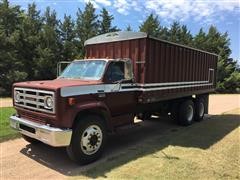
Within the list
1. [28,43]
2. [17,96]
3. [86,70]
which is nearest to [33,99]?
[17,96]

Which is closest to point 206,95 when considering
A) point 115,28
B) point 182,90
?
point 182,90

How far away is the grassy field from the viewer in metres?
5.66

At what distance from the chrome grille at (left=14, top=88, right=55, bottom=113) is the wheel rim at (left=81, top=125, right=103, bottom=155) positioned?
946 mm

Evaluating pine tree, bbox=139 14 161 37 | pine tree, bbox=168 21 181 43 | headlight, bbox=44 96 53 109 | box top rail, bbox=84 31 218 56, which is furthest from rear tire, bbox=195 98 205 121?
pine tree, bbox=168 21 181 43

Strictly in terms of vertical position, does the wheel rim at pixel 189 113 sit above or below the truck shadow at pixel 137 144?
above

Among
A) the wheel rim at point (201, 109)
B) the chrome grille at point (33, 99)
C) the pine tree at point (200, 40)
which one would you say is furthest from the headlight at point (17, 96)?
the pine tree at point (200, 40)

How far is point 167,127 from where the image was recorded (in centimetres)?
1048

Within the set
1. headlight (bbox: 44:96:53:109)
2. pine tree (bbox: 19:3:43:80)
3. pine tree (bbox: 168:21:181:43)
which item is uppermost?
pine tree (bbox: 168:21:181:43)

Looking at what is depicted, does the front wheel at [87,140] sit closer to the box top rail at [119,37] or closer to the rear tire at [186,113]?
the box top rail at [119,37]

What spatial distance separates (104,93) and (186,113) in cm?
501

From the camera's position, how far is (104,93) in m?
6.80

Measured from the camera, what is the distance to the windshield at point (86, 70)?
23.3ft

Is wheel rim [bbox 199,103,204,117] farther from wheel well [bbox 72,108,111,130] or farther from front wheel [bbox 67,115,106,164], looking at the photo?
front wheel [bbox 67,115,106,164]

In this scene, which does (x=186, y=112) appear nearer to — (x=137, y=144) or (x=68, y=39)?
(x=137, y=144)
